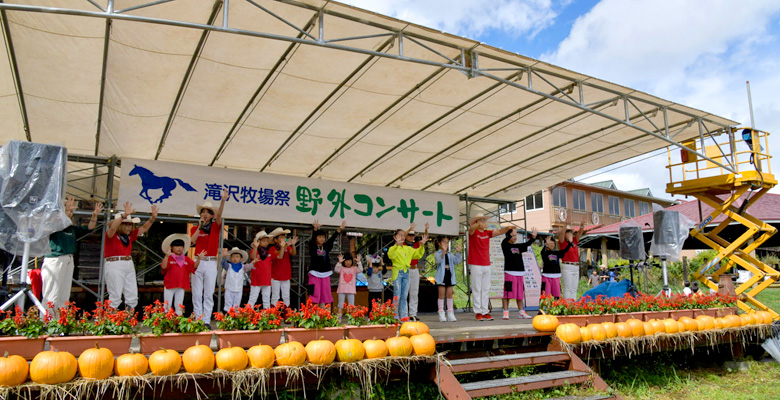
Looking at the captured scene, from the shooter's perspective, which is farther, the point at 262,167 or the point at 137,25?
the point at 262,167

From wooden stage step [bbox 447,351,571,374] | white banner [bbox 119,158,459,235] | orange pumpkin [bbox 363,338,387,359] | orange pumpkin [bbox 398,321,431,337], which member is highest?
white banner [bbox 119,158,459,235]

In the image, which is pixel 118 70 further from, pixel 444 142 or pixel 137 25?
A: pixel 444 142

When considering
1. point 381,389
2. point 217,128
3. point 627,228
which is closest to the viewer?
point 381,389

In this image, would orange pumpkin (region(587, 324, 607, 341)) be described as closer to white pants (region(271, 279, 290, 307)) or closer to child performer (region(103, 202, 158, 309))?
white pants (region(271, 279, 290, 307))

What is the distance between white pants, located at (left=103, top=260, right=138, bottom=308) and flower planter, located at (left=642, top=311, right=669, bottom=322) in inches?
254

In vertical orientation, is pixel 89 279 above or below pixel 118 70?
below

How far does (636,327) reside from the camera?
623 cm

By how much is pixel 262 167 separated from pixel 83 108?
288cm

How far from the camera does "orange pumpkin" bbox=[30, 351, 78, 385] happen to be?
11.0 feet

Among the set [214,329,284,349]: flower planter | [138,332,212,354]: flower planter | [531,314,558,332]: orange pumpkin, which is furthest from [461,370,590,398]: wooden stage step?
[138,332,212,354]: flower planter

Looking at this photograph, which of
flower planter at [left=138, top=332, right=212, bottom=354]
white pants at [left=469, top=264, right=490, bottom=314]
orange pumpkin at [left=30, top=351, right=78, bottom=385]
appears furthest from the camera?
white pants at [left=469, top=264, right=490, bottom=314]

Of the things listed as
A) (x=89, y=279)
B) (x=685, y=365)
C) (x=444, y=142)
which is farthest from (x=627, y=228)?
(x=89, y=279)

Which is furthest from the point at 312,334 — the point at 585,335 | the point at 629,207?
the point at 629,207

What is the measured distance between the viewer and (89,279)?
8.68 metres
